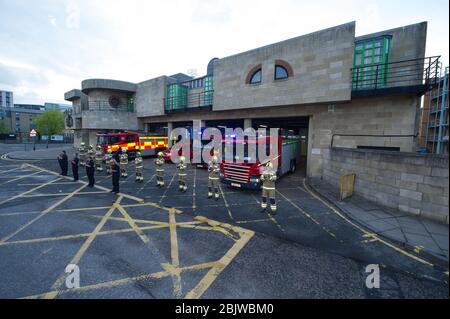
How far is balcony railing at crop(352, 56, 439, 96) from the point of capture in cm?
1023

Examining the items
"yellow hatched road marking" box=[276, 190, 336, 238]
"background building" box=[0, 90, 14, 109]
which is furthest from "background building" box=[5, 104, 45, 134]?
"yellow hatched road marking" box=[276, 190, 336, 238]

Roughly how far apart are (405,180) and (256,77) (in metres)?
11.8

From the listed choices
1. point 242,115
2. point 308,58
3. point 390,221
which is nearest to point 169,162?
point 242,115

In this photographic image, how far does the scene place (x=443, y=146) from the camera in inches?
1131

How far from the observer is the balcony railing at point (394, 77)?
33.6 ft

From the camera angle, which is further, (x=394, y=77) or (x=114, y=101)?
(x=114, y=101)

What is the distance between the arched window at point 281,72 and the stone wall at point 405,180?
735cm

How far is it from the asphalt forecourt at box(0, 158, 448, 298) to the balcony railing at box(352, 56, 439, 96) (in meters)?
7.59

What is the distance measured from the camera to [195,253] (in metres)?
4.96

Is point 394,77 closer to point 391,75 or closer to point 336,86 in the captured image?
point 391,75

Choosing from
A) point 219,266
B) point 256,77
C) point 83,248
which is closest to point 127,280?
point 219,266

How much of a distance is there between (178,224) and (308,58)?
42.1 feet

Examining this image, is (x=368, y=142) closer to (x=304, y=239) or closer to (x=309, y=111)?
(x=309, y=111)

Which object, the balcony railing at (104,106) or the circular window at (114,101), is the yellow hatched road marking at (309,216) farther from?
the circular window at (114,101)
